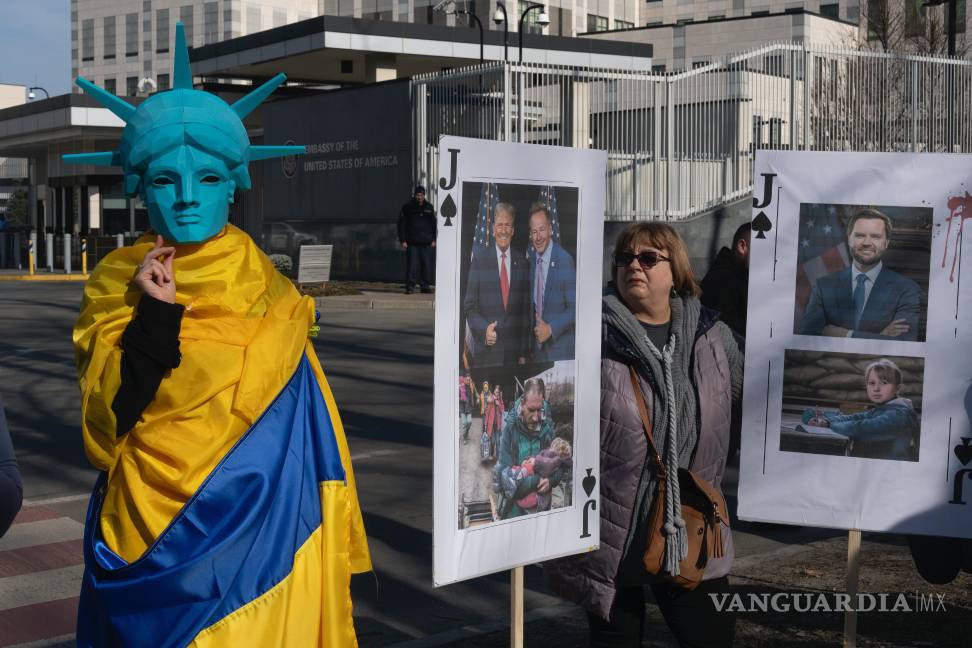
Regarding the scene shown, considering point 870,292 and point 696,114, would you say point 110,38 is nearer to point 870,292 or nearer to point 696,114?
point 696,114

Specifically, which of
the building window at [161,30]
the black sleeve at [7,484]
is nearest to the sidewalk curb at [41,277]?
the black sleeve at [7,484]

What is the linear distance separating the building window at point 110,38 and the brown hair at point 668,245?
82.8m

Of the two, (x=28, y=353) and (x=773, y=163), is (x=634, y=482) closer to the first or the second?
(x=773, y=163)

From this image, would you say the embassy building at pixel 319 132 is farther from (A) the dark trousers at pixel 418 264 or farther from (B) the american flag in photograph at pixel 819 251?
(B) the american flag in photograph at pixel 819 251

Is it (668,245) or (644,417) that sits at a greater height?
(668,245)

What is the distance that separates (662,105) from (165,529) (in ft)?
61.7

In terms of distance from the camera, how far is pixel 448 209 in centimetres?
331

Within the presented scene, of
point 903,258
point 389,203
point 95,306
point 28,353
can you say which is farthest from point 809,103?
point 95,306

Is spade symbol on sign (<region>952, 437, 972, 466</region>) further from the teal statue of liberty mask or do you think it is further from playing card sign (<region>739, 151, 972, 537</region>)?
the teal statue of liberty mask

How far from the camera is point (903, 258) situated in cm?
408

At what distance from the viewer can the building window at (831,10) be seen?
230 feet

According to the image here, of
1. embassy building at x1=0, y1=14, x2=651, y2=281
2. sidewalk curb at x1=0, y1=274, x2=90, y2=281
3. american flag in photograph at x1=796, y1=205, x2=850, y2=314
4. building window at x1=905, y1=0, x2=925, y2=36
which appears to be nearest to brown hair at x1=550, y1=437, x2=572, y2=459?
american flag in photograph at x1=796, y1=205, x2=850, y2=314

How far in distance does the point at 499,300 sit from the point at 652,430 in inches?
30.4

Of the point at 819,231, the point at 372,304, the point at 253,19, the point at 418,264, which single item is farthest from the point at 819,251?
the point at 253,19
